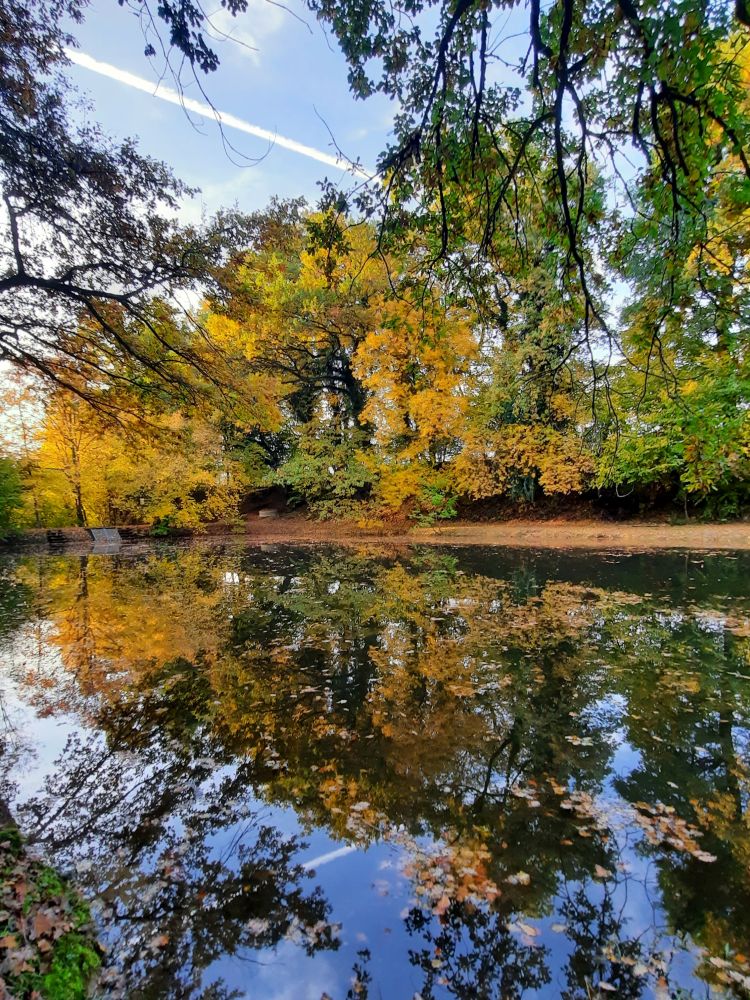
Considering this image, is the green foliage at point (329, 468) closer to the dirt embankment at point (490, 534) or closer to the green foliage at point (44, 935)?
the dirt embankment at point (490, 534)

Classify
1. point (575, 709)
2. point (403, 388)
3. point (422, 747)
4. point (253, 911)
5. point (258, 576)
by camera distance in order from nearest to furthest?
point (253, 911), point (422, 747), point (575, 709), point (258, 576), point (403, 388)

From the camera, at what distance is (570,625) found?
6.90 m

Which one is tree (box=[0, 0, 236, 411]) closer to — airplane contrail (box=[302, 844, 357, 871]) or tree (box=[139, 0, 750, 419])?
tree (box=[139, 0, 750, 419])

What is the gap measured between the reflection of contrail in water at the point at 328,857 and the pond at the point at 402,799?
0.02 meters

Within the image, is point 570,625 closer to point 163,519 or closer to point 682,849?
point 682,849

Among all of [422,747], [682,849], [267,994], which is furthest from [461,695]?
[267,994]

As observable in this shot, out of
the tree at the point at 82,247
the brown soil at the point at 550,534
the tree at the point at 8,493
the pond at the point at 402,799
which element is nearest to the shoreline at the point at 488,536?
the brown soil at the point at 550,534

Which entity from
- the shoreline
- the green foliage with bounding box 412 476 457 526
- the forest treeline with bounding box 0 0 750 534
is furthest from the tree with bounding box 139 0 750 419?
the green foliage with bounding box 412 476 457 526

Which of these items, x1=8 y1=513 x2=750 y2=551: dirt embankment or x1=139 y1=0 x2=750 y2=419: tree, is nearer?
x1=139 y1=0 x2=750 y2=419: tree

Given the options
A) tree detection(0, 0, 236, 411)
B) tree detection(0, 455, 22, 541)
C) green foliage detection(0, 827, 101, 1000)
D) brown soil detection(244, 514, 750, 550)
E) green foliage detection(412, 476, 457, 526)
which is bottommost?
brown soil detection(244, 514, 750, 550)

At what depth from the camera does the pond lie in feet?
7.23

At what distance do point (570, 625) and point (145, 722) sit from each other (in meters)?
5.59

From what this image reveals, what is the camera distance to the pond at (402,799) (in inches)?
86.7

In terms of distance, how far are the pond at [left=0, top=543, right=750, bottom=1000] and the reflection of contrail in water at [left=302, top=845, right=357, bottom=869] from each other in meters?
0.02
